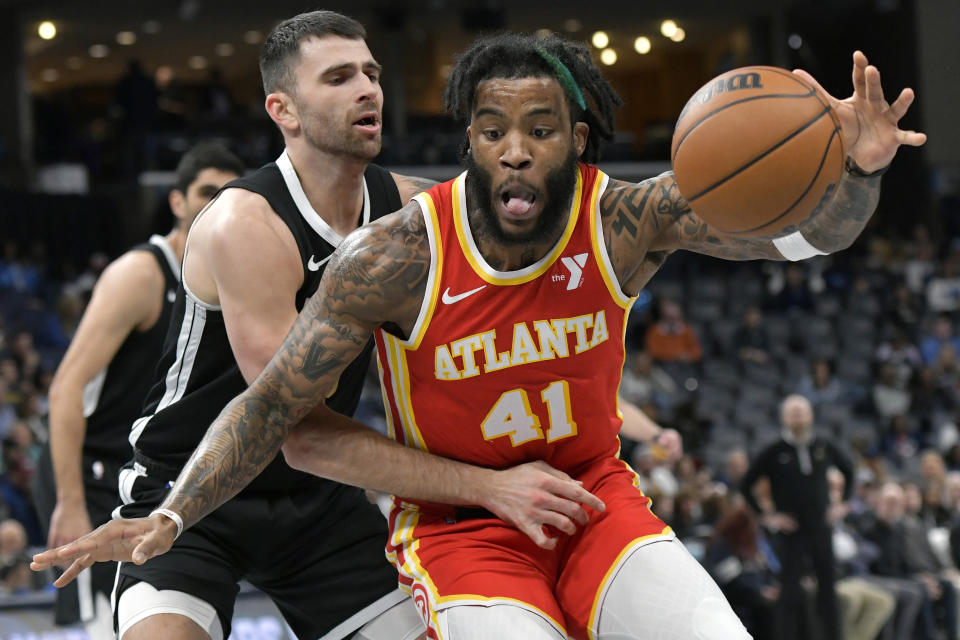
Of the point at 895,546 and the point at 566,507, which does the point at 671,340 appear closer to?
the point at 895,546

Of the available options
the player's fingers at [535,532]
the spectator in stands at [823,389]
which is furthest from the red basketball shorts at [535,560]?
the spectator in stands at [823,389]

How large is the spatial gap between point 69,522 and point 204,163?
1.38 metres

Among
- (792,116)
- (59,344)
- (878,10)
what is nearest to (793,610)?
(792,116)

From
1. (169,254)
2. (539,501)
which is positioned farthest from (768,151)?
(169,254)

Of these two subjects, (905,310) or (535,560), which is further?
(905,310)

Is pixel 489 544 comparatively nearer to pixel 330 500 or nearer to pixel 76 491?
pixel 330 500

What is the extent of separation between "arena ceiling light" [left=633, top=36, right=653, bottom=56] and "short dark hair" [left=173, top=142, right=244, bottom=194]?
775 inches

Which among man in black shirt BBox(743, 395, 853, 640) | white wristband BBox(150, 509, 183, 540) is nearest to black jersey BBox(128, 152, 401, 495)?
white wristband BBox(150, 509, 183, 540)

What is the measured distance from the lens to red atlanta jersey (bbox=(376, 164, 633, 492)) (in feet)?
9.90

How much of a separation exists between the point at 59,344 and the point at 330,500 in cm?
968

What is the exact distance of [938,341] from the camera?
1528 cm

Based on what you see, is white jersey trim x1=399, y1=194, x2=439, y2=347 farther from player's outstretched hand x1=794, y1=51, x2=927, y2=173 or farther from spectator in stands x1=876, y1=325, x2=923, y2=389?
spectator in stands x1=876, y1=325, x2=923, y2=389

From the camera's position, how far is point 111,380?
4.51 m

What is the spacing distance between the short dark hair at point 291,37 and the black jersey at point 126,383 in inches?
38.5
